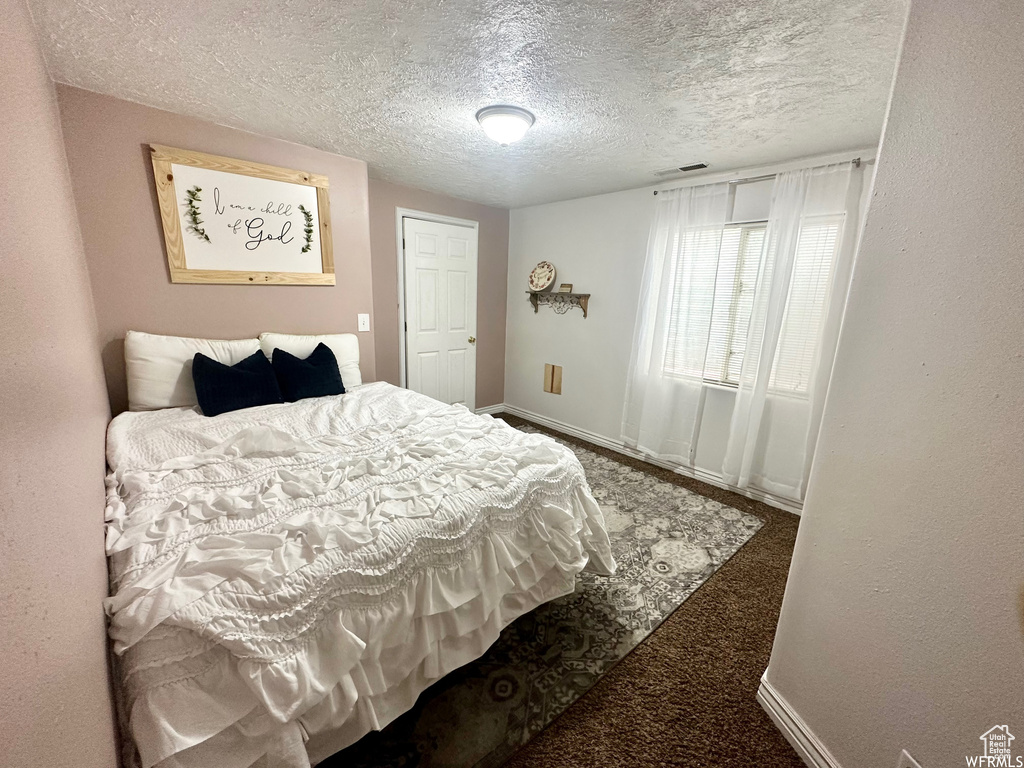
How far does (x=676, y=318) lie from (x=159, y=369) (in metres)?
3.29

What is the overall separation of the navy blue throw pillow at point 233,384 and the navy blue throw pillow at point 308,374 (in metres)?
0.06

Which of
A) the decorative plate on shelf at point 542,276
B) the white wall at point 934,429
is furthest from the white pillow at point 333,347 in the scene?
the white wall at point 934,429

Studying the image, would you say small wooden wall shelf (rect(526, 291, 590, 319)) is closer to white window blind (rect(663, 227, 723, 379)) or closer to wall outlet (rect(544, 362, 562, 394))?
wall outlet (rect(544, 362, 562, 394))

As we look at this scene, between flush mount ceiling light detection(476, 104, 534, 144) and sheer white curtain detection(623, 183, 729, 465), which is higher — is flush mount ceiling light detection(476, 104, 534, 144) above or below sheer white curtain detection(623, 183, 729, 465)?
above

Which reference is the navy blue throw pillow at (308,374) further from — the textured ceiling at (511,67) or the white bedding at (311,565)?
the textured ceiling at (511,67)

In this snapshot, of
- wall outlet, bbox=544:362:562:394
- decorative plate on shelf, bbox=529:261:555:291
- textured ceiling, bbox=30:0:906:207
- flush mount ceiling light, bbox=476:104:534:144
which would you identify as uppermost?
textured ceiling, bbox=30:0:906:207

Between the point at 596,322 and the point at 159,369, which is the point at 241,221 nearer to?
the point at 159,369

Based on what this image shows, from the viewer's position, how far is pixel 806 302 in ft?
7.98

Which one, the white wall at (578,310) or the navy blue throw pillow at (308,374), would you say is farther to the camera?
the white wall at (578,310)

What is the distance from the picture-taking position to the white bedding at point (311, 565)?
86cm

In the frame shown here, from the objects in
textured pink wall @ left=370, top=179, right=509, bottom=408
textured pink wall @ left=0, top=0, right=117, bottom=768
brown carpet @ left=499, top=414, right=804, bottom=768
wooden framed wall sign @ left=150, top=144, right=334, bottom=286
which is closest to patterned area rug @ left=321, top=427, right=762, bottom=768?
brown carpet @ left=499, top=414, right=804, bottom=768

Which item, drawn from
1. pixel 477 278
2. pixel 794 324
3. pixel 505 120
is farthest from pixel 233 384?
pixel 794 324

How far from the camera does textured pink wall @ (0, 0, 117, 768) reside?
475 millimetres

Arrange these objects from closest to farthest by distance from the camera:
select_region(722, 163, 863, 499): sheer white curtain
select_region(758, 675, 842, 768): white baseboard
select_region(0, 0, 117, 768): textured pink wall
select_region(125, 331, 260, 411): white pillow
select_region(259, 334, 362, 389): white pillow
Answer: select_region(0, 0, 117, 768): textured pink wall → select_region(758, 675, 842, 768): white baseboard → select_region(125, 331, 260, 411): white pillow → select_region(722, 163, 863, 499): sheer white curtain → select_region(259, 334, 362, 389): white pillow
